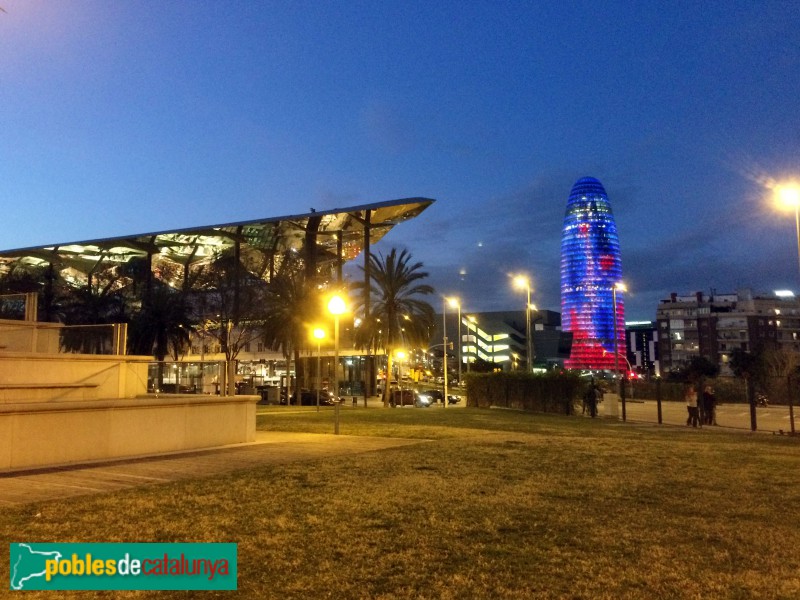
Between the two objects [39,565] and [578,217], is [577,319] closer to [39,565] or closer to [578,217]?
[578,217]

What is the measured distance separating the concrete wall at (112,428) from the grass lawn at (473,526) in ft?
11.3

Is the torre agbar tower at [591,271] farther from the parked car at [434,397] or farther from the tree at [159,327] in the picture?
the tree at [159,327]

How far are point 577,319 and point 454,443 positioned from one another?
5102 inches

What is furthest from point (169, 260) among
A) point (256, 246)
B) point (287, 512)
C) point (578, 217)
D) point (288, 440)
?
point (578, 217)

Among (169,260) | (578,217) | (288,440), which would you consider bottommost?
(288,440)

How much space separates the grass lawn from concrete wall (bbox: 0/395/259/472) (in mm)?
3446

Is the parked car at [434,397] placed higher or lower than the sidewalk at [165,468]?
lower

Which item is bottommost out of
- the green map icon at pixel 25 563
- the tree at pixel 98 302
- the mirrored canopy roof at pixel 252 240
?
the green map icon at pixel 25 563

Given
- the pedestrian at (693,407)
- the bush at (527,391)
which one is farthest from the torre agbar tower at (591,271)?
the pedestrian at (693,407)

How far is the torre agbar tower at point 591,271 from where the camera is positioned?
136 metres

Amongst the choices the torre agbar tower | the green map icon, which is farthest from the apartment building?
the green map icon

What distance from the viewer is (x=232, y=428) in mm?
15492

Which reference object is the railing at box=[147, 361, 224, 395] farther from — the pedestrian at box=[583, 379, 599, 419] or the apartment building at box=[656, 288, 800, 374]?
the apartment building at box=[656, 288, 800, 374]

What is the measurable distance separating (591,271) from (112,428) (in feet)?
433
